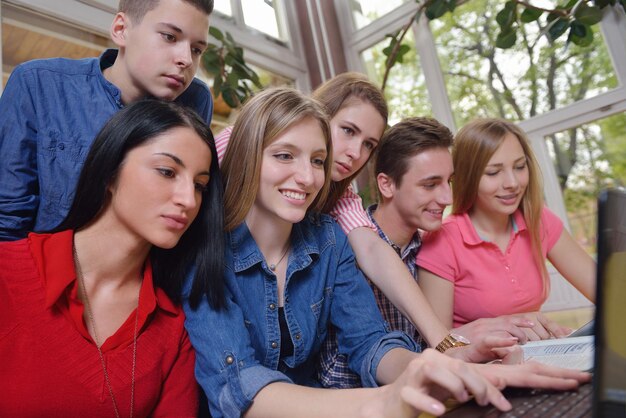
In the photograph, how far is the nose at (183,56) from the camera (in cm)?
126

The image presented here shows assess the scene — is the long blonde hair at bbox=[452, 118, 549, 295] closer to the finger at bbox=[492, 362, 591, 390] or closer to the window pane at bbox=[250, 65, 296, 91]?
the finger at bbox=[492, 362, 591, 390]

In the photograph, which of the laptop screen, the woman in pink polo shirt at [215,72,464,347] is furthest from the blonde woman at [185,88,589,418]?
the laptop screen

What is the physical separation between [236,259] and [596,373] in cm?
80

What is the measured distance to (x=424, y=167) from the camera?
1.60m

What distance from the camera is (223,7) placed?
3.17 meters

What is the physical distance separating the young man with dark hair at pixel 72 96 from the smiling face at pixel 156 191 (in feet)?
0.97

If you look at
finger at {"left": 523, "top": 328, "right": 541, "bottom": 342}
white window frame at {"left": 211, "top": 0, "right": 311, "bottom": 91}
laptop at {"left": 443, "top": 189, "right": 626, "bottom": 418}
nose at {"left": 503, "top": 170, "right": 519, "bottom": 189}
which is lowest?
finger at {"left": 523, "top": 328, "right": 541, "bottom": 342}

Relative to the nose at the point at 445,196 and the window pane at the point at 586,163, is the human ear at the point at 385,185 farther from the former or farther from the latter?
the window pane at the point at 586,163

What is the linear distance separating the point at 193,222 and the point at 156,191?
15cm

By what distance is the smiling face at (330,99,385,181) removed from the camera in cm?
151

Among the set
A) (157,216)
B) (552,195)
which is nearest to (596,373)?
(157,216)

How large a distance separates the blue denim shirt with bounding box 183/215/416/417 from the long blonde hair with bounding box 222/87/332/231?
0.07 metres

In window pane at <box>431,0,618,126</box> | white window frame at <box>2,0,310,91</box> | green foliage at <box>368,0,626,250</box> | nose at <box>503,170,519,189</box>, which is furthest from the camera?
window pane at <box>431,0,618,126</box>

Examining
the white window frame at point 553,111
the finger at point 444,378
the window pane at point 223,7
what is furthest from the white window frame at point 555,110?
the finger at point 444,378
